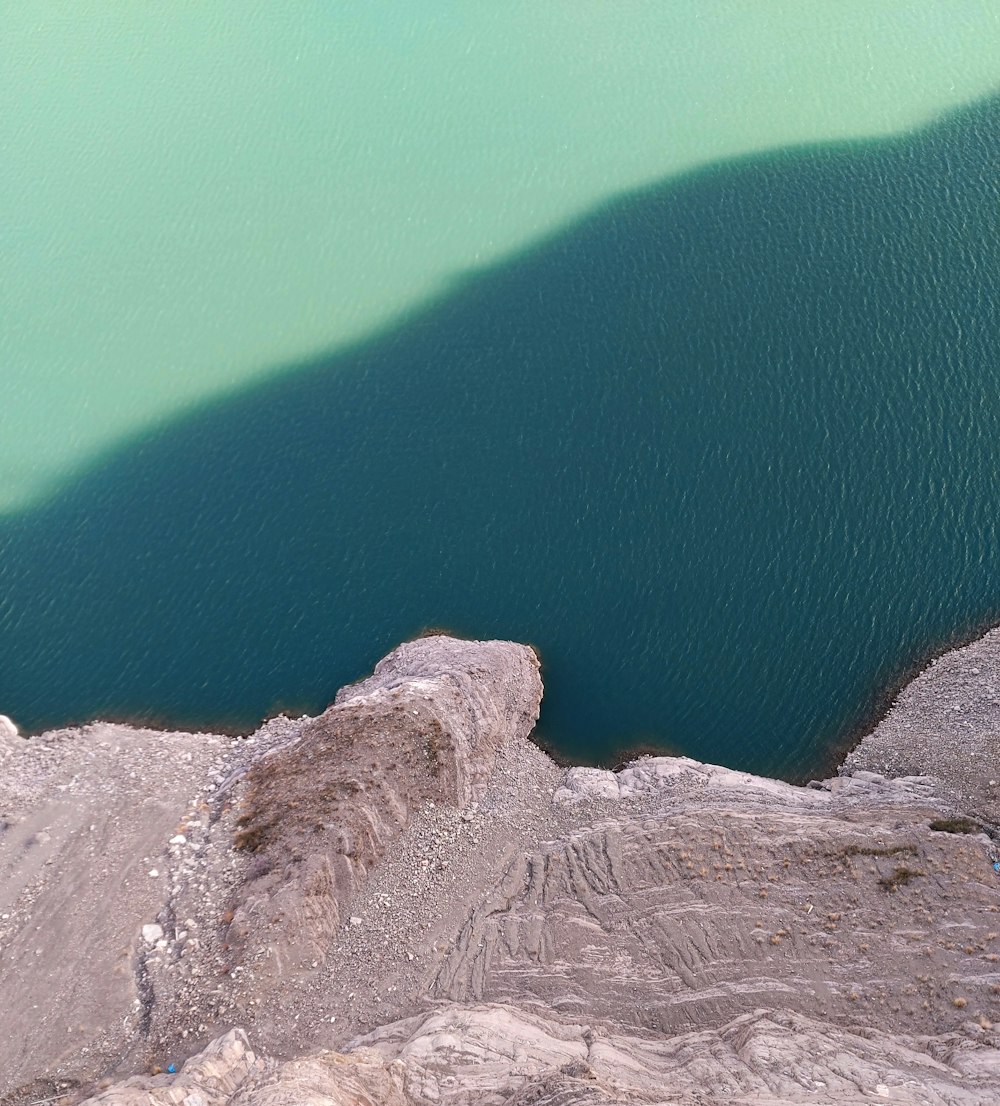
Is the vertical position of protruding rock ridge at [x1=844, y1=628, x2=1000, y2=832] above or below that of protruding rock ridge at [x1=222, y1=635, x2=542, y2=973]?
below

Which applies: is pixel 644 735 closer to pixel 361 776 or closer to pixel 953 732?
pixel 953 732

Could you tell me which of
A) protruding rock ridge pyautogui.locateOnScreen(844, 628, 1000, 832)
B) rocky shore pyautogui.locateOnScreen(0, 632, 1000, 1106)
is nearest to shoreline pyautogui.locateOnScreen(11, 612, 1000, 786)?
protruding rock ridge pyautogui.locateOnScreen(844, 628, 1000, 832)

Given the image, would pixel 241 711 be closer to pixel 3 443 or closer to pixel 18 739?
pixel 18 739

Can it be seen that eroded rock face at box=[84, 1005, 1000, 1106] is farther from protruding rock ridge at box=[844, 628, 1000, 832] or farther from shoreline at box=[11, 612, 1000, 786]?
shoreline at box=[11, 612, 1000, 786]

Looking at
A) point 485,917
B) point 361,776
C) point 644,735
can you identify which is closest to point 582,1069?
point 485,917

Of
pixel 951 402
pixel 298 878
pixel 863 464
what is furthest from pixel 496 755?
pixel 951 402

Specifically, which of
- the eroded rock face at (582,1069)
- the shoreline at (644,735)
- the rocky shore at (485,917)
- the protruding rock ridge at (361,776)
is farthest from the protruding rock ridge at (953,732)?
the protruding rock ridge at (361,776)
